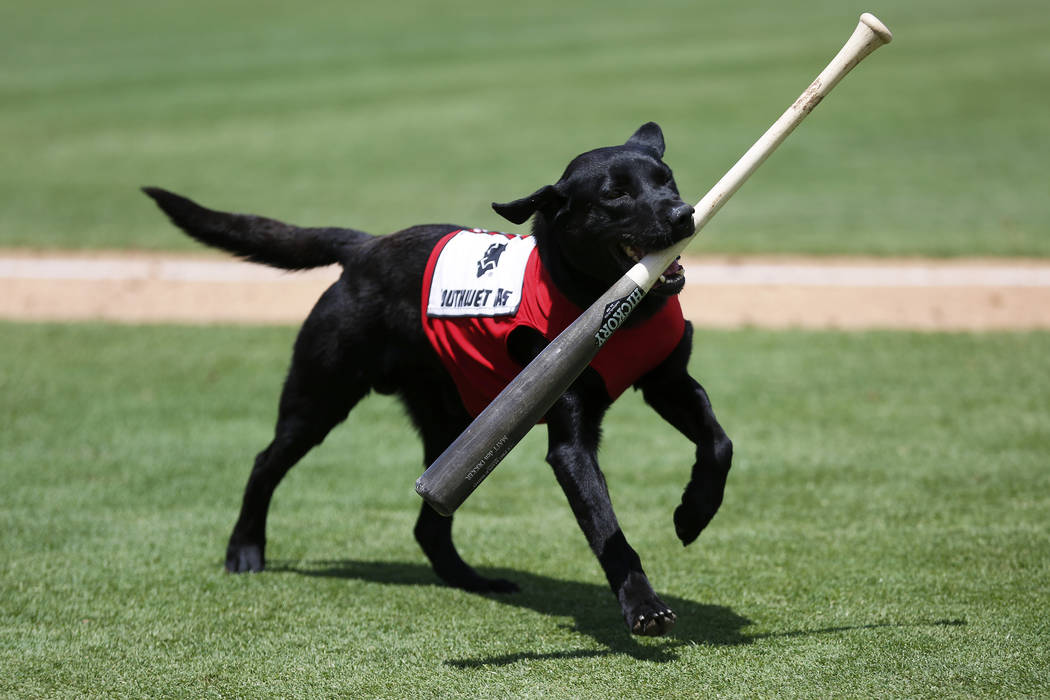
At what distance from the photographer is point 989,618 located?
14.0 ft

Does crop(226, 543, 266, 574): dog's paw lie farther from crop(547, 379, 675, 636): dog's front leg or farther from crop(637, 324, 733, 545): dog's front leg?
crop(637, 324, 733, 545): dog's front leg

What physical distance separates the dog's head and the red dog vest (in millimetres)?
86

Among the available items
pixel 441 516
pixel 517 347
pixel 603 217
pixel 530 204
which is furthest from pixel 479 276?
pixel 441 516

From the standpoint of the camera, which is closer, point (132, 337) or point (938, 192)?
point (132, 337)

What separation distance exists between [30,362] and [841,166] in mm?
11732

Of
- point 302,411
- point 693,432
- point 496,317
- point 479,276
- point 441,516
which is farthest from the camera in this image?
point 302,411

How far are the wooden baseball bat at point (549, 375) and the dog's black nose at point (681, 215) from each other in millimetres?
84

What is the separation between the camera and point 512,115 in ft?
67.7

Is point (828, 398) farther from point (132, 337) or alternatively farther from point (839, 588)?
point (132, 337)

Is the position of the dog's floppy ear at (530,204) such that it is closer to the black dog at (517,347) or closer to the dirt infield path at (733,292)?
the black dog at (517,347)

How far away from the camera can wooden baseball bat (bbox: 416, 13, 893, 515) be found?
4.01 m

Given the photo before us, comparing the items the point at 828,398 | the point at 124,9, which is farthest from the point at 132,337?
the point at 124,9

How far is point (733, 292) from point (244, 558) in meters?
7.26

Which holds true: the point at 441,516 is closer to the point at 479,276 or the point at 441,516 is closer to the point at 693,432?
the point at 479,276
